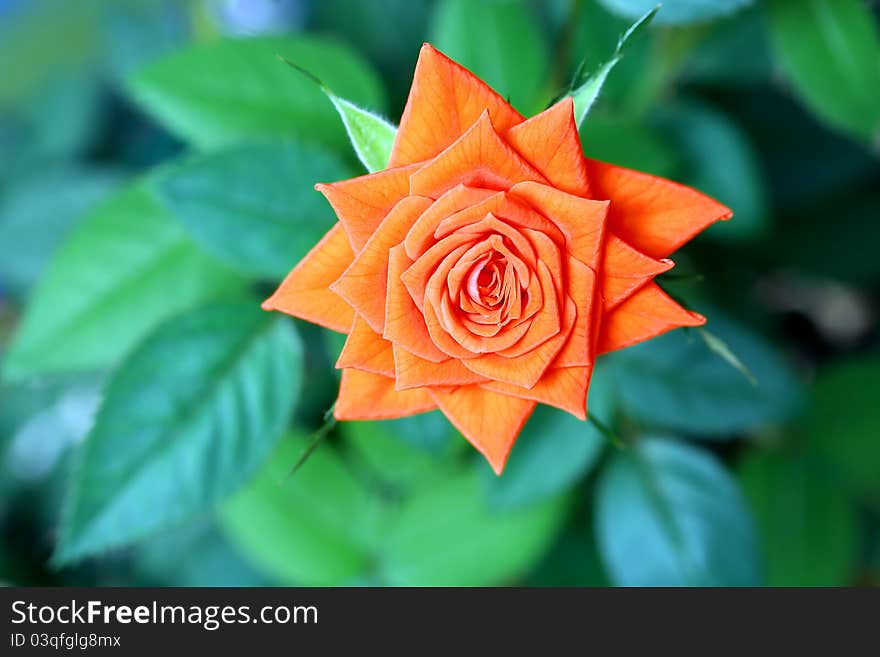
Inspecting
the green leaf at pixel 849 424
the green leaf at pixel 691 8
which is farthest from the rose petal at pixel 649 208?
the green leaf at pixel 849 424

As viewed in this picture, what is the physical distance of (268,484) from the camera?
0.89 m

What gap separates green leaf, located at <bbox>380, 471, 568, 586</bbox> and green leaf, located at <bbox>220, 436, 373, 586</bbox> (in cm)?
5

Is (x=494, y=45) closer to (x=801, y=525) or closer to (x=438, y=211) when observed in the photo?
(x=438, y=211)

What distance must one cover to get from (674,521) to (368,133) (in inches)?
19.3

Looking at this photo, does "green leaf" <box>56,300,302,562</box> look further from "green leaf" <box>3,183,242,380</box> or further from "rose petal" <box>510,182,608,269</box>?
"rose petal" <box>510,182,608,269</box>

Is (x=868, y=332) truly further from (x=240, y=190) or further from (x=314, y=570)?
Result: (x=240, y=190)

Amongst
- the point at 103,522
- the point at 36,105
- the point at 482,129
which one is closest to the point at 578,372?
the point at 482,129

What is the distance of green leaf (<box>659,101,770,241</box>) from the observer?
798mm

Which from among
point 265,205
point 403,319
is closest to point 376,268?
point 403,319

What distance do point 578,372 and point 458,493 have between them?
1.60ft

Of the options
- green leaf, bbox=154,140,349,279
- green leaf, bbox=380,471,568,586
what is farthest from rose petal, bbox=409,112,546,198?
green leaf, bbox=380,471,568,586

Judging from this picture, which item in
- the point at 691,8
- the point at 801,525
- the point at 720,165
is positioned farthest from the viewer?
the point at 801,525

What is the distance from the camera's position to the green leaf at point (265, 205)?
0.64 m

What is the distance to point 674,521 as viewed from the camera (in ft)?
2.45
